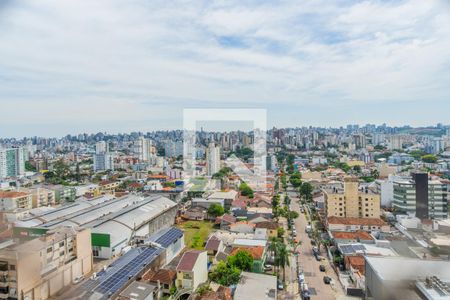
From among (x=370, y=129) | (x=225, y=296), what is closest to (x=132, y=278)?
(x=225, y=296)

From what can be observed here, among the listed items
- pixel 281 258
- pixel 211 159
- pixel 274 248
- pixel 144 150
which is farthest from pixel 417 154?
pixel 281 258

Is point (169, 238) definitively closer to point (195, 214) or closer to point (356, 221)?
point (195, 214)

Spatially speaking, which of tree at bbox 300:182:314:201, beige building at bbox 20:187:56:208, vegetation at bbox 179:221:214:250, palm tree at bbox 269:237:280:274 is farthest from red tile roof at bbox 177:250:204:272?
beige building at bbox 20:187:56:208

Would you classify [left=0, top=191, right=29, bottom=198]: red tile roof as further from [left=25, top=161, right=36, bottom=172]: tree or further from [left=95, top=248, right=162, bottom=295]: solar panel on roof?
[left=25, top=161, right=36, bottom=172]: tree

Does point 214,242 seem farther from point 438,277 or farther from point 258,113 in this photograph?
point 438,277

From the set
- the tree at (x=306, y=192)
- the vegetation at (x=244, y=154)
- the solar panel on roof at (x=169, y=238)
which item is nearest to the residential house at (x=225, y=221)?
the solar panel on roof at (x=169, y=238)
